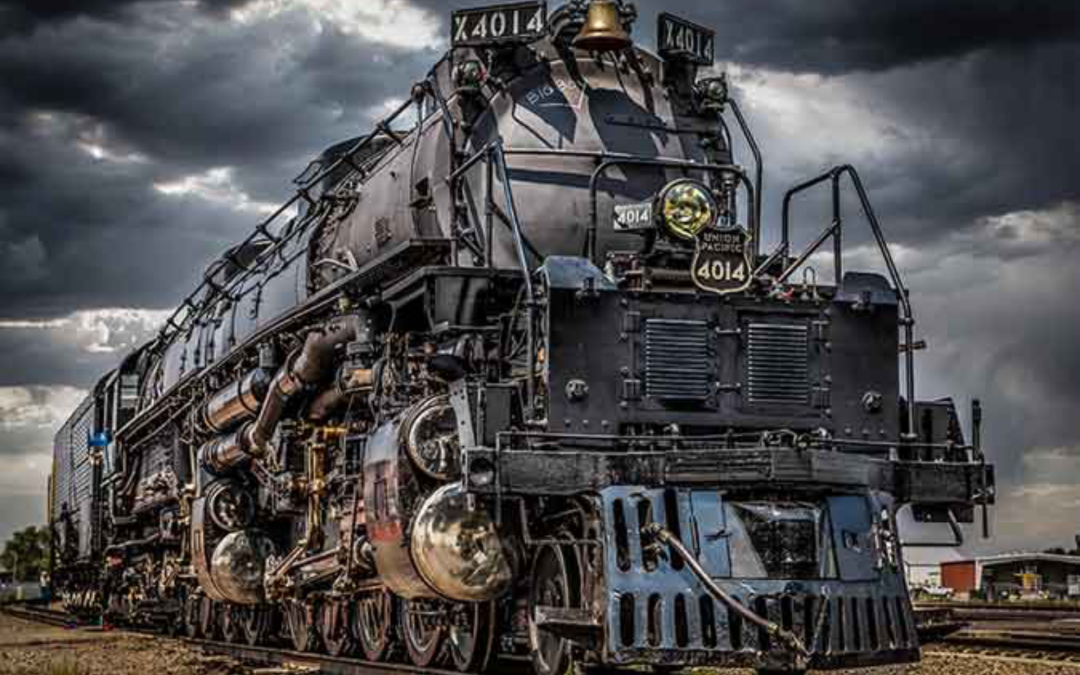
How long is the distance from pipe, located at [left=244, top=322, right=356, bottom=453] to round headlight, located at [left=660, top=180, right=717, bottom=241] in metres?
3.40

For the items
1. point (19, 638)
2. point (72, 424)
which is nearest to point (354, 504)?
point (19, 638)

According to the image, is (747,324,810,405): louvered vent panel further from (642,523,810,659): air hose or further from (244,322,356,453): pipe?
(244,322,356,453): pipe

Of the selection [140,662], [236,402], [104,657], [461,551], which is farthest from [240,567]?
[461,551]

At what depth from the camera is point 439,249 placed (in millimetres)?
10945

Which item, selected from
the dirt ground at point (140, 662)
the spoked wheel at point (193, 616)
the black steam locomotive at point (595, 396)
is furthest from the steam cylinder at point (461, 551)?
the spoked wheel at point (193, 616)

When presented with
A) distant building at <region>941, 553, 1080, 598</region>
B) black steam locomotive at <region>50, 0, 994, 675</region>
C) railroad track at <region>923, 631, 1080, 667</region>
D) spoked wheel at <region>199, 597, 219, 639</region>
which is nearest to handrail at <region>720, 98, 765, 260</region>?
black steam locomotive at <region>50, 0, 994, 675</region>

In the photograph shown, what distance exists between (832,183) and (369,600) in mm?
5568

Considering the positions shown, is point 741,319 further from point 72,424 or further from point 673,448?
point 72,424

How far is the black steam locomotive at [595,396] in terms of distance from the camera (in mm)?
8734

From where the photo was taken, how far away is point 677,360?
956 centimetres

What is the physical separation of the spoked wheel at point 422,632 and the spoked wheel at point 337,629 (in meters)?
1.59

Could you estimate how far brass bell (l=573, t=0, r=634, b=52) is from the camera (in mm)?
10867

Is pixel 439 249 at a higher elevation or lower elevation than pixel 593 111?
lower

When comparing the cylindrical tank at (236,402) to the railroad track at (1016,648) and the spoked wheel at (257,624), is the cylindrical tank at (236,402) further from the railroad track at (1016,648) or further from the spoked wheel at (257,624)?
the railroad track at (1016,648)
